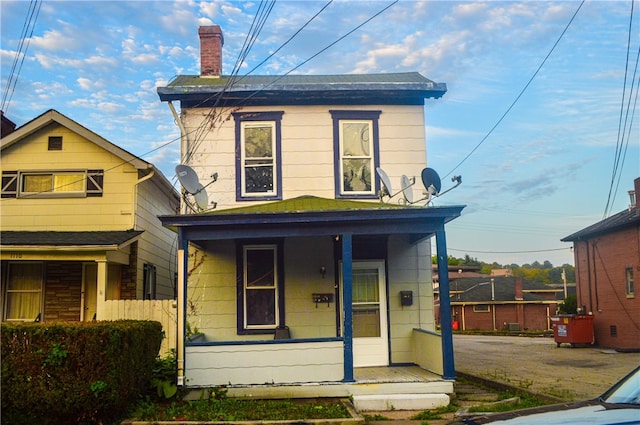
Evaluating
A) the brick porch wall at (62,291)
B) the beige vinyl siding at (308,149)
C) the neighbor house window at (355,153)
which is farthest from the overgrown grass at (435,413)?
the brick porch wall at (62,291)

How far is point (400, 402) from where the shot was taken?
10328 mm

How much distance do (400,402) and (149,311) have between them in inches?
210

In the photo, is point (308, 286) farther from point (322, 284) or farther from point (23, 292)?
point (23, 292)

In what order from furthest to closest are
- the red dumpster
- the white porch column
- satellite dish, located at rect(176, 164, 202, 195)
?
the red dumpster, satellite dish, located at rect(176, 164, 202, 195), the white porch column

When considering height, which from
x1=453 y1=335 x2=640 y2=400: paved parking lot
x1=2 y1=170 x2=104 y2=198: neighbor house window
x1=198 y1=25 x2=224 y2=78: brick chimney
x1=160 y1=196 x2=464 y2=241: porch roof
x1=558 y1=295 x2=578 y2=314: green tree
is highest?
x1=198 y1=25 x2=224 y2=78: brick chimney

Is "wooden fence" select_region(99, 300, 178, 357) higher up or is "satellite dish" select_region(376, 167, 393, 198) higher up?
"satellite dish" select_region(376, 167, 393, 198)

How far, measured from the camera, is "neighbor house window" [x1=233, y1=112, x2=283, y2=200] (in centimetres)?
1368

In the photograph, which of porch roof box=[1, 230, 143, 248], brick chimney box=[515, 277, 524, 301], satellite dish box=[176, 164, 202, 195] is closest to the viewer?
satellite dish box=[176, 164, 202, 195]

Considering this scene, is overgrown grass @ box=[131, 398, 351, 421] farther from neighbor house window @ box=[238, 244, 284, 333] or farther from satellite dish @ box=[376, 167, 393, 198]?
satellite dish @ box=[376, 167, 393, 198]

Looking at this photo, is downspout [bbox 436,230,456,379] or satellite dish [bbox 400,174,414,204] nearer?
downspout [bbox 436,230,456,379]

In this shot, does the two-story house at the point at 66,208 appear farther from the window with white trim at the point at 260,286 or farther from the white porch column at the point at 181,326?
the white porch column at the point at 181,326

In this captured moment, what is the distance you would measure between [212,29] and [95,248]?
19.7 feet

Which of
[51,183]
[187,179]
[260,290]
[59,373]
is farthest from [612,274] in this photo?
[59,373]

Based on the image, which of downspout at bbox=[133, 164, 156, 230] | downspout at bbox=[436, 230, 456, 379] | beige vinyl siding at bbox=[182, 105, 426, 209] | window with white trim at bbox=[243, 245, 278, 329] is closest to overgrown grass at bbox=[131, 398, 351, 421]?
downspout at bbox=[436, 230, 456, 379]
